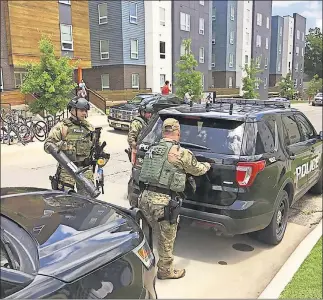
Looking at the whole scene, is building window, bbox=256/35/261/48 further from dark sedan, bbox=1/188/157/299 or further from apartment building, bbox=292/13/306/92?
dark sedan, bbox=1/188/157/299

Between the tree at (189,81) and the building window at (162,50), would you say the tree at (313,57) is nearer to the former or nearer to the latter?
the tree at (189,81)

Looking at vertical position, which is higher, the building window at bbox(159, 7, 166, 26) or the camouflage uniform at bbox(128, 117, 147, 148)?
the building window at bbox(159, 7, 166, 26)

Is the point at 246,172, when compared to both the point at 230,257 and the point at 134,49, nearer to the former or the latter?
the point at 230,257

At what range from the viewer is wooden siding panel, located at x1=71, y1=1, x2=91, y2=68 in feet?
81.5

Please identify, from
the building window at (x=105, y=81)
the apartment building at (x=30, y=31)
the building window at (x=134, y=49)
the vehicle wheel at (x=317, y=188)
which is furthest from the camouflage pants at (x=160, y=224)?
the building window at (x=134, y=49)

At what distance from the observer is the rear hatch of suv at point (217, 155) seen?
12.2 feet

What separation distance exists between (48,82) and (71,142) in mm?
11112

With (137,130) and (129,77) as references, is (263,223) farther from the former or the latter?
(129,77)

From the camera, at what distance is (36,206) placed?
2430mm

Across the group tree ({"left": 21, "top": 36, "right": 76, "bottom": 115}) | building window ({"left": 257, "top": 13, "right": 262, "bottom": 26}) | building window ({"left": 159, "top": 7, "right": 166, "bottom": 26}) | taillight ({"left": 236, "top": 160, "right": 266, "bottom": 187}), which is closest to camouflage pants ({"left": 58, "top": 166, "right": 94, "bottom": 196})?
taillight ({"left": 236, "top": 160, "right": 266, "bottom": 187})

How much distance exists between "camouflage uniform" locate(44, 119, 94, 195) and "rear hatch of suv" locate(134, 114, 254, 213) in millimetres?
1108

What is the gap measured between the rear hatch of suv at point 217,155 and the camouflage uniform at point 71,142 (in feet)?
3.64

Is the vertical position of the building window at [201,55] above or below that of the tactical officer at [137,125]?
above

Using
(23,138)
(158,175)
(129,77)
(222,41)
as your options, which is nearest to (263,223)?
(158,175)
